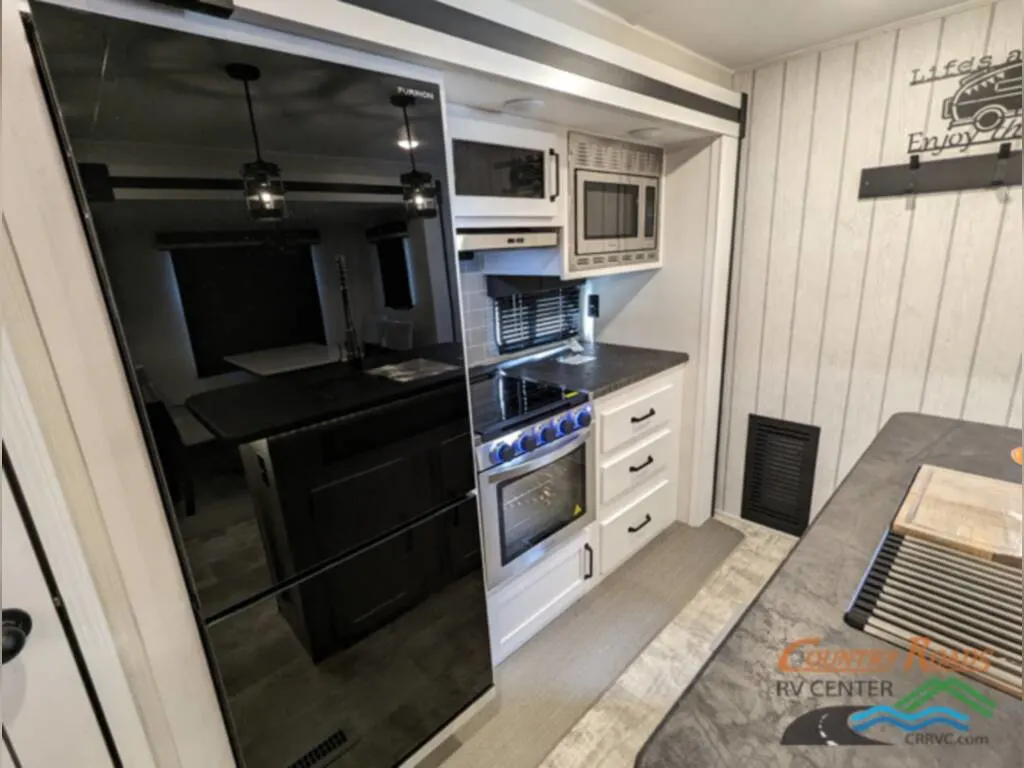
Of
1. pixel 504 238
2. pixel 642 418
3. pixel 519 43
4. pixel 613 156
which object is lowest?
pixel 642 418

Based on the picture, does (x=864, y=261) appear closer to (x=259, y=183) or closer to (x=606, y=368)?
(x=606, y=368)

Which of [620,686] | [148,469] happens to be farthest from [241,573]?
[620,686]

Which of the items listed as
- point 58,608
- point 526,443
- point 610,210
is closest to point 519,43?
point 610,210

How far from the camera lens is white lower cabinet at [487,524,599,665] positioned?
1.84 m

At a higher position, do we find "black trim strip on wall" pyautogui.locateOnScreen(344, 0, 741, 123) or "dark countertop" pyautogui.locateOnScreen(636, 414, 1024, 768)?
"black trim strip on wall" pyautogui.locateOnScreen(344, 0, 741, 123)

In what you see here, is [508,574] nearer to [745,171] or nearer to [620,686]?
[620,686]

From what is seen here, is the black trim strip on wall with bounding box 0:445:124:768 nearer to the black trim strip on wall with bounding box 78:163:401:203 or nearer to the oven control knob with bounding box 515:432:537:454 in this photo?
the black trim strip on wall with bounding box 78:163:401:203

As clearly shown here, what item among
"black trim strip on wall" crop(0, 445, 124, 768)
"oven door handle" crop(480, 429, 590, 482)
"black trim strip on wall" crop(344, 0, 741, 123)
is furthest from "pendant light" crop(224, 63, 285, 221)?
"oven door handle" crop(480, 429, 590, 482)

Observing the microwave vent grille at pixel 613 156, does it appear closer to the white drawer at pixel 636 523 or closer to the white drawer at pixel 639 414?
the white drawer at pixel 639 414

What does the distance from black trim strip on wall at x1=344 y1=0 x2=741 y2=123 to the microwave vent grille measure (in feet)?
1.02

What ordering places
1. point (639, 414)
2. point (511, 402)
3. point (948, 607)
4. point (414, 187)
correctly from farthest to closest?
1. point (639, 414)
2. point (511, 402)
3. point (414, 187)
4. point (948, 607)

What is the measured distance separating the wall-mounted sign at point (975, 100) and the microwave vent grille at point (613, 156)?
0.99m

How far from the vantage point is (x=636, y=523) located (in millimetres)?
2426

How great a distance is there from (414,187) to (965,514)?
145 centimetres
